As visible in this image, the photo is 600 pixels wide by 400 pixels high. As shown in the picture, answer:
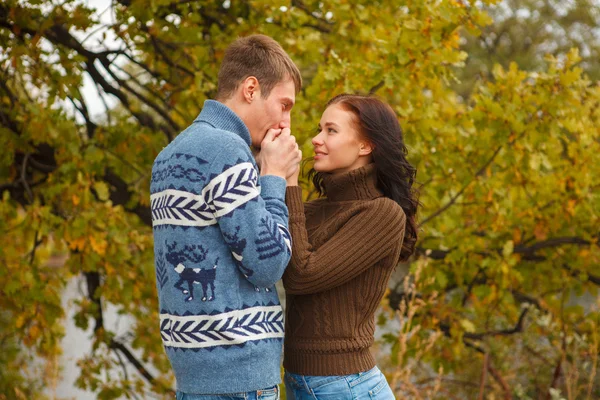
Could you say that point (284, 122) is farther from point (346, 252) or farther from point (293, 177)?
point (346, 252)

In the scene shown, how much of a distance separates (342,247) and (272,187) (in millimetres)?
260

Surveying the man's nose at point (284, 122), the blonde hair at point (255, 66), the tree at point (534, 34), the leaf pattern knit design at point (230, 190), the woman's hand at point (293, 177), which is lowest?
the leaf pattern knit design at point (230, 190)

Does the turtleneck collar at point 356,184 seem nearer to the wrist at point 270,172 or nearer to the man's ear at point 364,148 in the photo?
the man's ear at point 364,148

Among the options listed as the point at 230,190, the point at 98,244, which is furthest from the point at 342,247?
the point at 98,244

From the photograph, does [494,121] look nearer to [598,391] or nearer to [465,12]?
[465,12]

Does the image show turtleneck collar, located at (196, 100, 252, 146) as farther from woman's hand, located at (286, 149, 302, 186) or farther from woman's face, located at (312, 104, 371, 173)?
woman's face, located at (312, 104, 371, 173)

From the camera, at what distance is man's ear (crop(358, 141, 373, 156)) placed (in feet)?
6.90

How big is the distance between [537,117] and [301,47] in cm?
130

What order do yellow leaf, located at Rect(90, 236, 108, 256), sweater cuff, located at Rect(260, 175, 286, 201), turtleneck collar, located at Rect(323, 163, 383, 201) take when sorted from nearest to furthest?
sweater cuff, located at Rect(260, 175, 286, 201), turtleneck collar, located at Rect(323, 163, 383, 201), yellow leaf, located at Rect(90, 236, 108, 256)

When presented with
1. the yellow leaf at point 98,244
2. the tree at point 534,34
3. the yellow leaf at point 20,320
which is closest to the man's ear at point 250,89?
the yellow leaf at point 98,244

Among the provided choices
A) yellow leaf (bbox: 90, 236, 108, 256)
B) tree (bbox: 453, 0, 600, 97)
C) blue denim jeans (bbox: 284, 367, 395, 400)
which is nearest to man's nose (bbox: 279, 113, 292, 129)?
blue denim jeans (bbox: 284, 367, 395, 400)

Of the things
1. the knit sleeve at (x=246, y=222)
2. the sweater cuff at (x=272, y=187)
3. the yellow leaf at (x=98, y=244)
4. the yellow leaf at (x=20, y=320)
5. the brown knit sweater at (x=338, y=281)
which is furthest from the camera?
the yellow leaf at (x=20, y=320)

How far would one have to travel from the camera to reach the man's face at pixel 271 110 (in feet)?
6.23

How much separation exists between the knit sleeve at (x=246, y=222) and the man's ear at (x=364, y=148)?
1.48 ft
